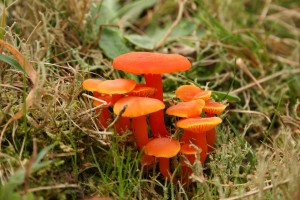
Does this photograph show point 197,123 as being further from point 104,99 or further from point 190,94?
point 104,99

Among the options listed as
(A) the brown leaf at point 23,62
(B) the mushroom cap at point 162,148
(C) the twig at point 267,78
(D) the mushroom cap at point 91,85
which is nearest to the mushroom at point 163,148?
(B) the mushroom cap at point 162,148

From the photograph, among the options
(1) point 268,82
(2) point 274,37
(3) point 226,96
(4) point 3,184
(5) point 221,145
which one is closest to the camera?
(4) point 3,184

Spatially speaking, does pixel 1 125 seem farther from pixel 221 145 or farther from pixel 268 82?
pixel 268 82

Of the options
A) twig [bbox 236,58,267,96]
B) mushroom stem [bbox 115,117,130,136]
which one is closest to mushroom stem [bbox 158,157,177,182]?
mushroom stem [bbox 115,117,130,136]

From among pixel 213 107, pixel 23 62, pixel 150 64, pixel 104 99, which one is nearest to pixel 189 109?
pixel 213 107

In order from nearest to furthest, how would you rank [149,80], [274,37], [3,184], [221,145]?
1. [3,184]
2. [149,80]
3. [221,145]
4. [274,37]

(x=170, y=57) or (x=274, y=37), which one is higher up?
(x=170, y=57)

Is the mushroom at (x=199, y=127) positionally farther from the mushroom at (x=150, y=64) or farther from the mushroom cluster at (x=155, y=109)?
the mushroom at (x=150, y=64)

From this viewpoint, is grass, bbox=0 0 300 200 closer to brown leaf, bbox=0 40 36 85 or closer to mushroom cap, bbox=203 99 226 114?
brown leaf, bbox=0 40 36 85

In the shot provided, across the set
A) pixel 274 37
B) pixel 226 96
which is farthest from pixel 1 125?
pixel 274 37
